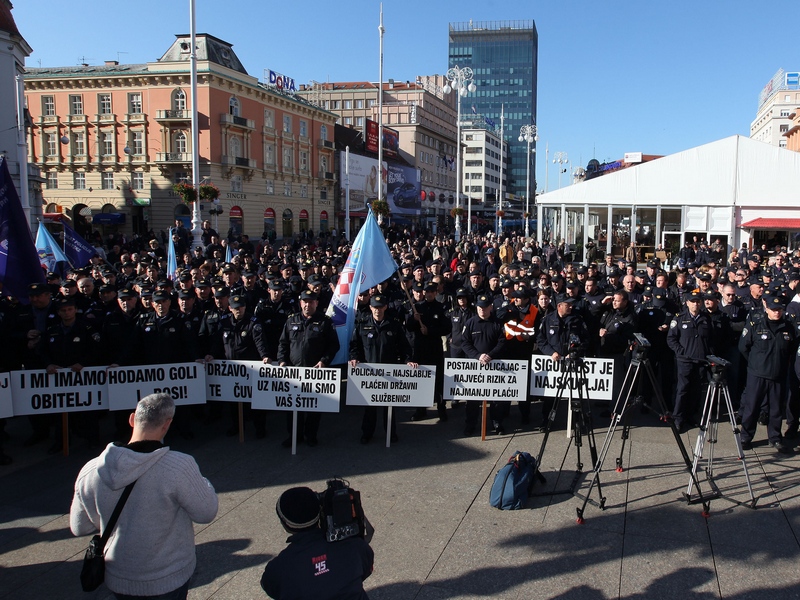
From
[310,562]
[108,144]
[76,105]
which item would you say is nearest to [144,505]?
[310,562]

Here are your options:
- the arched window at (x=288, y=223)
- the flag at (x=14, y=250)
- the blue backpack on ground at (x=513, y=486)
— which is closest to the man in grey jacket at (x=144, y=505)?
the blue backpack on ground at (x=513, y=486)

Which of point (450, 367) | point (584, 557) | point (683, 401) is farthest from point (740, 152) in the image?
point (584, 557)

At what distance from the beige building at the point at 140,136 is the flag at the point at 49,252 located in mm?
31367

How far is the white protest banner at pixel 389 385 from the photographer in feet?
23.4

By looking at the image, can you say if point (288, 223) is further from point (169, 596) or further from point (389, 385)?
point (169, 596)

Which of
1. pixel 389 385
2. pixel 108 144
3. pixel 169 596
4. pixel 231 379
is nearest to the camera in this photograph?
pixel 169 596

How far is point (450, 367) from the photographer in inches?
288

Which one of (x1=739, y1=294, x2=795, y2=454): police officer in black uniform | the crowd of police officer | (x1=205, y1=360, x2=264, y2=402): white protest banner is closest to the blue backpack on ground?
the crowd of police officer

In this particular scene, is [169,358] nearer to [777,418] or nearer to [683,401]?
[683,401]

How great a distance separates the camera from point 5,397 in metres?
6.58

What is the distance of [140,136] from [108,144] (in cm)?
295

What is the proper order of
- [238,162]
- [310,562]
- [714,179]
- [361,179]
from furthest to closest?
[361,179] → [238,162] → [714,179] → [310,562]

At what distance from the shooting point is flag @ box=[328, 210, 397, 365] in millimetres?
8547

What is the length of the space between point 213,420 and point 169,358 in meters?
1.26
